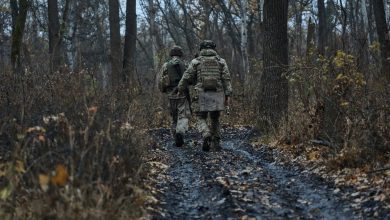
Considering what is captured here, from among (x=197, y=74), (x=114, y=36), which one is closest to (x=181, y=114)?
(x=197, y=74)

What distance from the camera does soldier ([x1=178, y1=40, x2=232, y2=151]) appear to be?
10344mm

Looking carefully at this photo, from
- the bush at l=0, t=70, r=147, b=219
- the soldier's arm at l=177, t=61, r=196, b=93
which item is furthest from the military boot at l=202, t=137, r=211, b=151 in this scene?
the bush at l=0, t=70, r=147, b=219

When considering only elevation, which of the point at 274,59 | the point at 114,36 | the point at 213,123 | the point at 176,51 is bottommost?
the point at 213,123

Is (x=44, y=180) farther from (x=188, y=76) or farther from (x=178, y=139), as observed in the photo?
(x=178, y=139)

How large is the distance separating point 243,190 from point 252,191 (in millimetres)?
113

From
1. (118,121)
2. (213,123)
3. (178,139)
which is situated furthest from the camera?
(178,139)

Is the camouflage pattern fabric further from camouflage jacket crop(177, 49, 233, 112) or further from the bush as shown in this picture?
the bush

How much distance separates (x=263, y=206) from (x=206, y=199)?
75cm

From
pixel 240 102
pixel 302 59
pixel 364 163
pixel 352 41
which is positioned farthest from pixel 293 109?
pixel 240 102

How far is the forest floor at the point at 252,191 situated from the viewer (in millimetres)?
5906

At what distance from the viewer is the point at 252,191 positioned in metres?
6.88

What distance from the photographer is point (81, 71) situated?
918cm

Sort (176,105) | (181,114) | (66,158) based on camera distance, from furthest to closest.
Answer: (176,105), (181,114), (66,158)

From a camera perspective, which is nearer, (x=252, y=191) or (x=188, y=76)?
(x=252, y=191)
